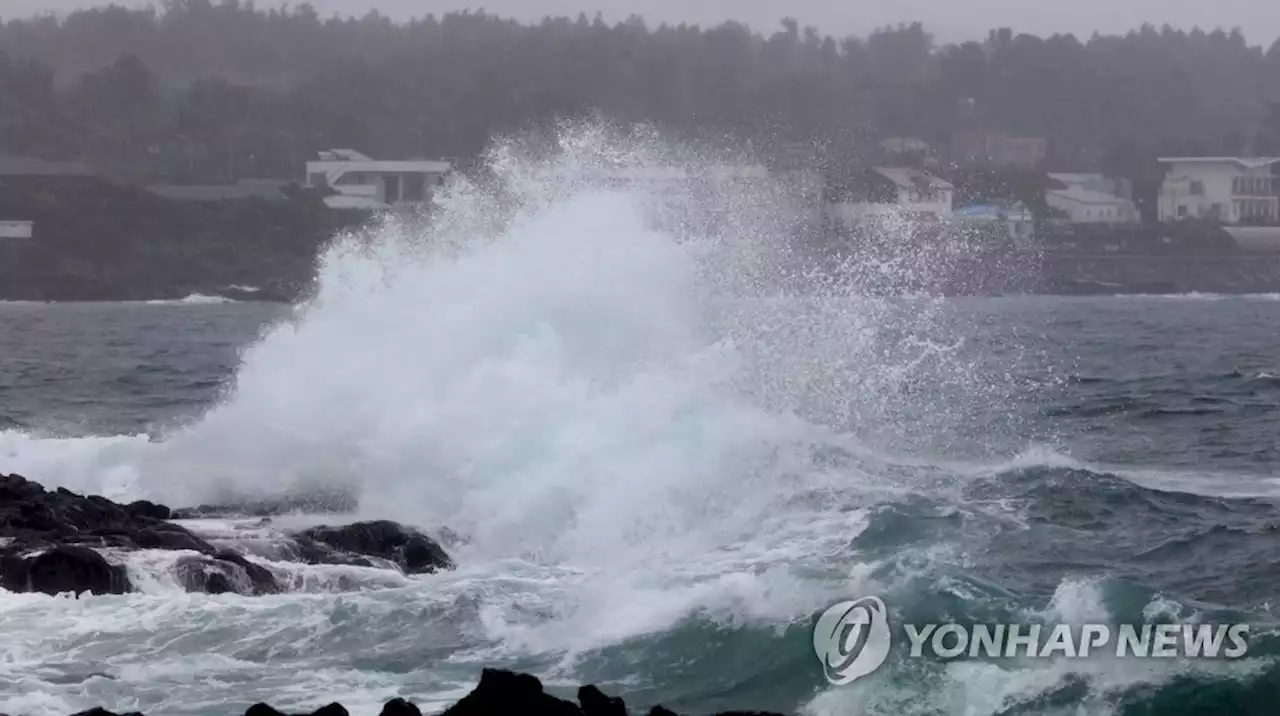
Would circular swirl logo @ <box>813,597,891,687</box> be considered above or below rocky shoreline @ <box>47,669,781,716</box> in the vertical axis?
below

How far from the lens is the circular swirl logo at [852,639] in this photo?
35.8ft

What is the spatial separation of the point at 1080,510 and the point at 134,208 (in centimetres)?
6354

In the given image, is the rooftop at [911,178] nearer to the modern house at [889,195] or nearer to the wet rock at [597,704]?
the modern house at [889,195]

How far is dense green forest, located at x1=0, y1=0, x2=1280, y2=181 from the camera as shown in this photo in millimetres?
82125

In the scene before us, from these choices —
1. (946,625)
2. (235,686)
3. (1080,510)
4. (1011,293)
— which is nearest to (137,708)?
(235,686)

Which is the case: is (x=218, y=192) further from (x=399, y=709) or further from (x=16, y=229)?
(x=399, y=709)

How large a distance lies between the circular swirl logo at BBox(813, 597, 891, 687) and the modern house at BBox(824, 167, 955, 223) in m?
47.7

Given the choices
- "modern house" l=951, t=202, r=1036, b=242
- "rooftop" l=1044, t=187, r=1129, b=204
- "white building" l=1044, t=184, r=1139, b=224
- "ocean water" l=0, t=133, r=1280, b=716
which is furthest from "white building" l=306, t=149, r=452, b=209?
"ocean water" l=0, t=133, r=1280, b=716

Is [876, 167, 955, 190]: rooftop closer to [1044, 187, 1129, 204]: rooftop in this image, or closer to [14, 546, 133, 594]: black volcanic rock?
[1044, 187, 1129, 204]: rooftop

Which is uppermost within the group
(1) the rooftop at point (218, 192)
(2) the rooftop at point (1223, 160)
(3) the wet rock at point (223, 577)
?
(3) the wet rock at point (223, 577)

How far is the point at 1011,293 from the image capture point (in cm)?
7000

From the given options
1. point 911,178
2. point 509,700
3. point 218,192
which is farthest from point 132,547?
point 218,192

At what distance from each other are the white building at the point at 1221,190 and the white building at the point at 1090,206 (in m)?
2.19

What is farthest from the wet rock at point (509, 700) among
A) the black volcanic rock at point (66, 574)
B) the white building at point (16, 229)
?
the white building at point (16, 229)
